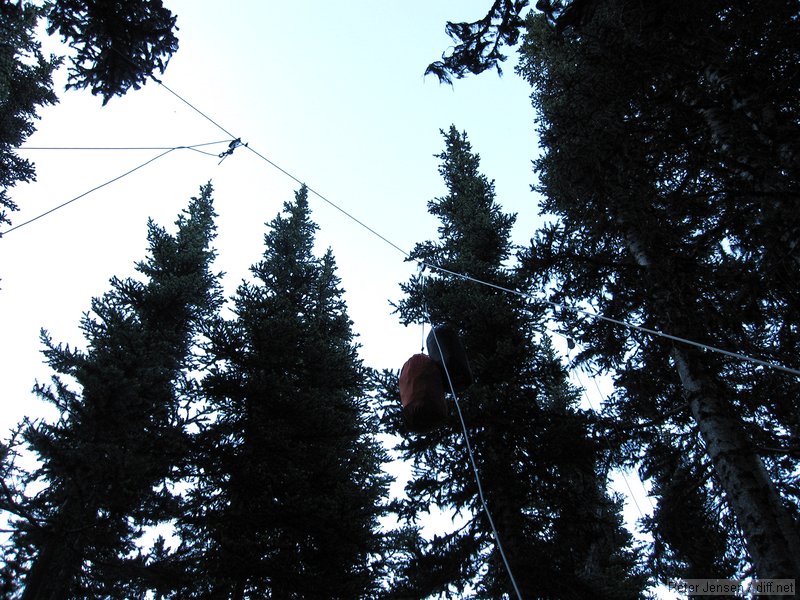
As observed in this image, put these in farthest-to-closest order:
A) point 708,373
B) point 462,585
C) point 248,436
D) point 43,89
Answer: point 43,89, point 248,436, point 462,585, point 708,373

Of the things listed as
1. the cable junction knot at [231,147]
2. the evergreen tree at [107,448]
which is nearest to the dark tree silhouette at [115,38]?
the cable junction knot at [231,147]

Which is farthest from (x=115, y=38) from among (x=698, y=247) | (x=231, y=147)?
(x=698, y=247)

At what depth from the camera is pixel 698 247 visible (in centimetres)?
575

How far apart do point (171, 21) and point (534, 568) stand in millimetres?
11480

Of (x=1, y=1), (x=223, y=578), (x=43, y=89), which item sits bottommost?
(x=223, y=578)

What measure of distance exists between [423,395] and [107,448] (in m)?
7.19

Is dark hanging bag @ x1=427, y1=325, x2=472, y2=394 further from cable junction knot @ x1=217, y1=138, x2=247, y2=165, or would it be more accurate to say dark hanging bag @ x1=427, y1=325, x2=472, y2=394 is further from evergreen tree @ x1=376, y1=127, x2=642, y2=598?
cable junction knot @ x1=217, y1=138, x2=247, y2=165

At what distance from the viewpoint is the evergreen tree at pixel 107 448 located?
8.05 m

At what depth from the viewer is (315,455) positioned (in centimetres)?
1055

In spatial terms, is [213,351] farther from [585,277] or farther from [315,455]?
[585,277]

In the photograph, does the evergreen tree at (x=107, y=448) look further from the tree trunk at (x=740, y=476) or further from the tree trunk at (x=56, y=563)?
the tree trunk at (x=740, y=476)

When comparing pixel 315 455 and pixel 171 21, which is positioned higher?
pixel 171 21

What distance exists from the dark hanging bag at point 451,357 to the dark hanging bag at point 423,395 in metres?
0.18

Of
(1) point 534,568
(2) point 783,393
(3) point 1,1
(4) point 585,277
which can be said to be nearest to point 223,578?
(1) point 534,568
